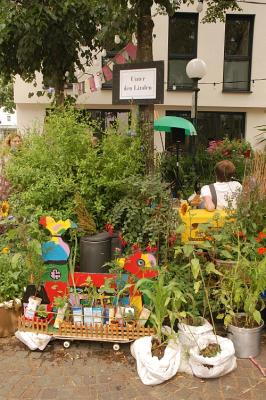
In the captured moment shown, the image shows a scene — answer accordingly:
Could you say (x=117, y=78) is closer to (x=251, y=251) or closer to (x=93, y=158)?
(x=93, y=158)

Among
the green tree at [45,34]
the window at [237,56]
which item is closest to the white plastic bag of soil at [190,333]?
the green tree at [45,34]

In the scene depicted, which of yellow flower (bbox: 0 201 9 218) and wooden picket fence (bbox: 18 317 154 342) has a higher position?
yellow flower (bbox: 0 201 9 218)

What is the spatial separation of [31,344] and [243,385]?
5.27ft

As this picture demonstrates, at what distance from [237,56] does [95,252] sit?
35.5 ft

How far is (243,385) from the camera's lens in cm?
288

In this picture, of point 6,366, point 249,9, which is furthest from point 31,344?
point 249,9

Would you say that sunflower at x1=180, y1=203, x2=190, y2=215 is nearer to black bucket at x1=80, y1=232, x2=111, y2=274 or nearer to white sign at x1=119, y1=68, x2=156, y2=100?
black bucket at x1=80, y1=232, x2=111, y2=274

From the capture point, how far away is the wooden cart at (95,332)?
10.6ft

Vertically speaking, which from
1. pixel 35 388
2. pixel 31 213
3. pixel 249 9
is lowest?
pixel 35 388

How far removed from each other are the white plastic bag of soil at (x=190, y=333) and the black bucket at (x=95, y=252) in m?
0.89

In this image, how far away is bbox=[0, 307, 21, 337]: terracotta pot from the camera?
3477 mm

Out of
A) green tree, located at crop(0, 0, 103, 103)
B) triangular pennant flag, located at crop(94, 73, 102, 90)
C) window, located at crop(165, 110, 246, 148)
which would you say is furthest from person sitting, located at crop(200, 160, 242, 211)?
window, located at crop(165, 110, 246, 148)

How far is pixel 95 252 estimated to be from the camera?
143 inches

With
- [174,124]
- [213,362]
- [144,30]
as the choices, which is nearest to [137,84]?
[144,30]
